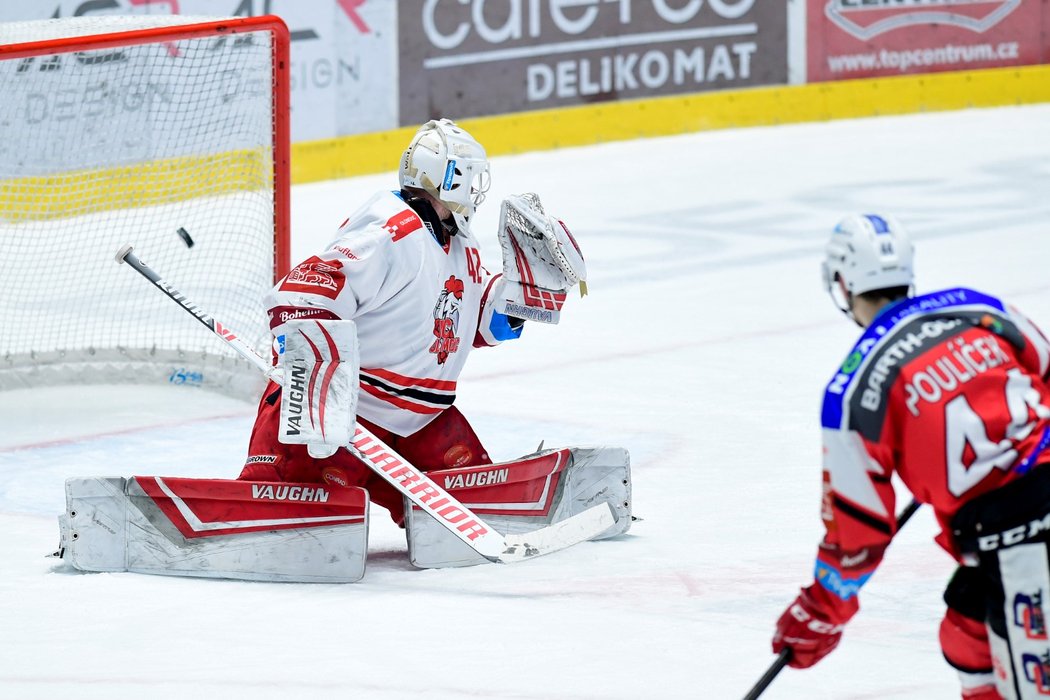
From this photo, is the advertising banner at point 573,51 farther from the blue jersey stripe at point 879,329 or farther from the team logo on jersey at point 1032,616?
the team logo on jersey at point 1032,616

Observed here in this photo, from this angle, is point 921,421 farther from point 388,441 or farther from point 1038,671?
point 388,441

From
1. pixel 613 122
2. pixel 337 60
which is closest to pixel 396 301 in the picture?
pixel 337 60

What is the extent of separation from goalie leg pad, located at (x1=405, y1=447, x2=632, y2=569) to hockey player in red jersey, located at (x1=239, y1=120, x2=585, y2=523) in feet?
0.39

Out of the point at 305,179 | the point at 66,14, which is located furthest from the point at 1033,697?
the point at 305,179

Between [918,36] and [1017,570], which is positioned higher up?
[918,36]

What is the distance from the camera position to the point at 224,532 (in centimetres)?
400

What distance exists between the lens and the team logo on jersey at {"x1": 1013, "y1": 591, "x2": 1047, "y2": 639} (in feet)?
8.05

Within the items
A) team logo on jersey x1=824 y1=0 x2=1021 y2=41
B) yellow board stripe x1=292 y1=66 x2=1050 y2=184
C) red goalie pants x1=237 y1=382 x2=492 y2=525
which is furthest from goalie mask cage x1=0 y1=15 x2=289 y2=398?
team logo on jersey x1=824 y1=0 x2=1021 y2=41

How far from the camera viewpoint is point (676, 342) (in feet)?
22.2

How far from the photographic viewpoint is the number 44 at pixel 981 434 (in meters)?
2.44

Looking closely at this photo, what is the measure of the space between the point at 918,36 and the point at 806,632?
9839 millimetres

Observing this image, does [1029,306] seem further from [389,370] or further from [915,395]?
[915,395]

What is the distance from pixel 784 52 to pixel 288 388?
8096 mm

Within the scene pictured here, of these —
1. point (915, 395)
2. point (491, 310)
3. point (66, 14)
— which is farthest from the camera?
point (66, 14)
